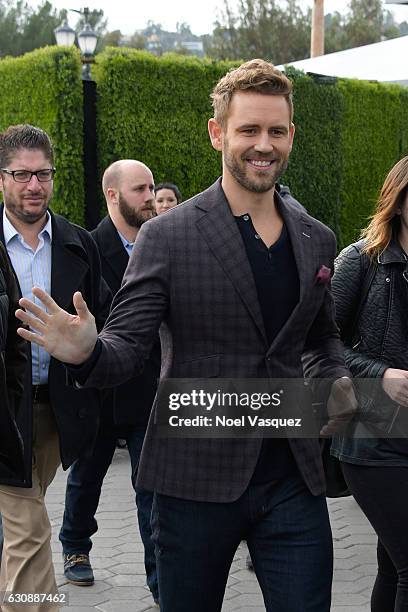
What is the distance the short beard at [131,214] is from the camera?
18.5ft

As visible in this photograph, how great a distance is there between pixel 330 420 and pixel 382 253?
0.79 meters

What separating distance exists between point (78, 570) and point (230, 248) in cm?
264

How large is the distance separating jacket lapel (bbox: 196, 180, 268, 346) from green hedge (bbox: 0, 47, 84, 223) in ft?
21.0

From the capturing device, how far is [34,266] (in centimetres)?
429

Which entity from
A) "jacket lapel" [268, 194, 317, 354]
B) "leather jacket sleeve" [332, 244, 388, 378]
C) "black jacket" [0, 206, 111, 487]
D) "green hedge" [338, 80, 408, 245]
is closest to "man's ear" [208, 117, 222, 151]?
"jacket lapel" [268, 194, 317, 354]

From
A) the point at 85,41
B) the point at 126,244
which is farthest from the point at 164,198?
the point at 85,41

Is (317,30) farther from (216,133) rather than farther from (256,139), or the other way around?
(256,139)

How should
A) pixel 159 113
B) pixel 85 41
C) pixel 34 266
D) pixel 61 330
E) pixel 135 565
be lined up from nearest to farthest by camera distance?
pixel 61 330, pixel 34 266, pixel 135 565, pixel 159 113, pixel 85 41

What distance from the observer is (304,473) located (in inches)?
114

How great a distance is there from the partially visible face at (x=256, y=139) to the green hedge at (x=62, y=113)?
6.42 meters

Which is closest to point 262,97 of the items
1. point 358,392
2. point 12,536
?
point 358,392

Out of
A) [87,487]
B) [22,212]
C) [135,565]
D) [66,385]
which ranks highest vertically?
[22,212]

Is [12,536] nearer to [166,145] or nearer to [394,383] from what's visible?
[394,383]

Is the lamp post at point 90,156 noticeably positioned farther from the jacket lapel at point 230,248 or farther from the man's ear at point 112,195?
the jacket lapel at point 230,248
